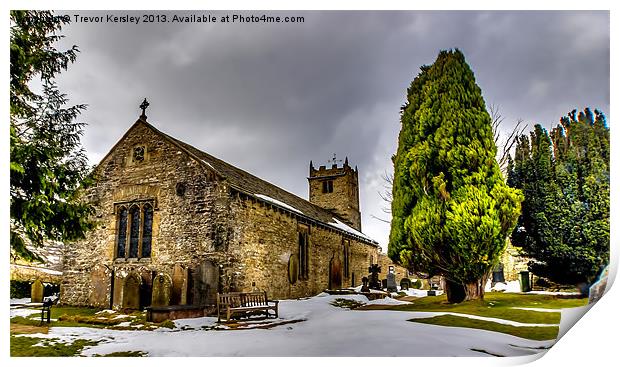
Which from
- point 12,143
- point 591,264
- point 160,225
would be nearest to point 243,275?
point 160,225

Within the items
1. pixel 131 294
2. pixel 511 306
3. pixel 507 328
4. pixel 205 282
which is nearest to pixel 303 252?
pixel 205 282

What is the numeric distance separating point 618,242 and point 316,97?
625 cm

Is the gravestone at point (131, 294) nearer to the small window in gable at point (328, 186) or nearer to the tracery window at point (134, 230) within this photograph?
the tracery window at point (134, 230)

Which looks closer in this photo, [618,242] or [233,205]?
[618,242]

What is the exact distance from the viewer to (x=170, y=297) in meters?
10.4

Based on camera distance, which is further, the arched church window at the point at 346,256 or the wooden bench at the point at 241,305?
the arched church window at the point at 346,256

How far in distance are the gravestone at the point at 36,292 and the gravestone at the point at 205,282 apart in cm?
395

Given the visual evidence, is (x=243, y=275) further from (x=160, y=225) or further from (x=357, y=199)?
(x=357, y=199)

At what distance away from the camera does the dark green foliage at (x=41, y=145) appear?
23.6ft

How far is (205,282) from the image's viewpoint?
417 inches

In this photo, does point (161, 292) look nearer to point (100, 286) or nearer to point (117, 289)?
point (117, 289)

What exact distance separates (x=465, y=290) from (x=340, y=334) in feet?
11.3

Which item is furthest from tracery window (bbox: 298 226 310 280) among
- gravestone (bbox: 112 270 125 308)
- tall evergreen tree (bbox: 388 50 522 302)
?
gravestone (bbox: 112 270 125 308)

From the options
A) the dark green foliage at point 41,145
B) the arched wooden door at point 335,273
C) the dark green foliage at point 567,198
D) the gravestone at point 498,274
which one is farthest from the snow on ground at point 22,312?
the dark green foliage at point 567,198
